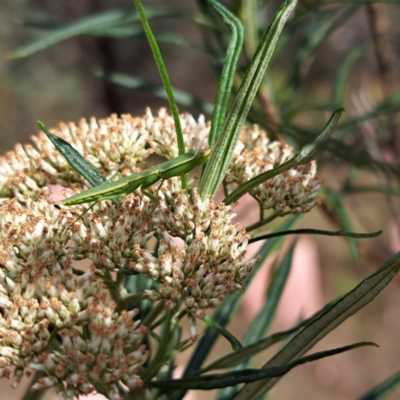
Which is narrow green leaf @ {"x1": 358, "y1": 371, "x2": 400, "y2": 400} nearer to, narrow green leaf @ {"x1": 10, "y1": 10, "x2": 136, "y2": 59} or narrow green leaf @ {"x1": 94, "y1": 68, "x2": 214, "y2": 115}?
narrow green leaf @ {"x1": 94, "y1": 68, "x2": 214, "y2": 115}

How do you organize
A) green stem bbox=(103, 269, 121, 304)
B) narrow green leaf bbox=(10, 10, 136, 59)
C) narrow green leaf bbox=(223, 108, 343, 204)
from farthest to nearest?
narrow green leaf bbox=(10, 10, 136, 59), green stem bbox=(103, 269, 121, 304), narrow green leaf bbox=(223, 108, 343, 204)

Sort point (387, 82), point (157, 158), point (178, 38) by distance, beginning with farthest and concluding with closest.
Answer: point (157, 158)
point (387, 82)
point (178, 38)

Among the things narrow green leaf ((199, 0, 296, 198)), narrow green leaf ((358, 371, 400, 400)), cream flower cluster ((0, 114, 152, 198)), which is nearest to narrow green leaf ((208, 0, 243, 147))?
narrow green leaf ((199, 0, 296, 198))

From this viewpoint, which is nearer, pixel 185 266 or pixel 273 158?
pixel 185 266

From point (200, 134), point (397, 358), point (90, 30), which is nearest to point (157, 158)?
point (397, 358)

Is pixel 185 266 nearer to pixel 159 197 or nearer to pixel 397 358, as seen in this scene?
pixel 159 197

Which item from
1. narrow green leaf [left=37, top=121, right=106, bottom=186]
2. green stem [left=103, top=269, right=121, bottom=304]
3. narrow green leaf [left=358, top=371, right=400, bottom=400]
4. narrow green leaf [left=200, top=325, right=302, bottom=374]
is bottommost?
green stem [left=103, top=269, right=121, bottom=304]
